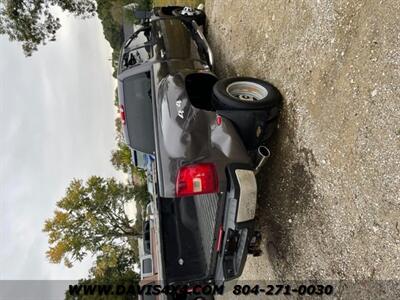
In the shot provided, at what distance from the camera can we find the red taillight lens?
4484mm

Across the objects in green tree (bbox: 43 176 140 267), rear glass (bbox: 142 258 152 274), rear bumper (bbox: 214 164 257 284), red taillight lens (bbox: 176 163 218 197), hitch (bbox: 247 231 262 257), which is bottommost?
green tree (bbox: 43 176 140 267)

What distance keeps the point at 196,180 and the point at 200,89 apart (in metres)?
1.79

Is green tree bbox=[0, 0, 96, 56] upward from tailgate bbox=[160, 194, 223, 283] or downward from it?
upward

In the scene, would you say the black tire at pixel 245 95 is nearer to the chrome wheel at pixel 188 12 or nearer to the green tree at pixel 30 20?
the chrome wheel at pixel 188 12

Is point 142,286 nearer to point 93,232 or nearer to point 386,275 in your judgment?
point 386,275

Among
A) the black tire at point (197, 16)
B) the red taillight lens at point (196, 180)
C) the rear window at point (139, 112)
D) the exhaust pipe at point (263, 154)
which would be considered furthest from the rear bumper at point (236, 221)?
the black tire at point (197, 16)

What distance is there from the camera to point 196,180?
4492 mm

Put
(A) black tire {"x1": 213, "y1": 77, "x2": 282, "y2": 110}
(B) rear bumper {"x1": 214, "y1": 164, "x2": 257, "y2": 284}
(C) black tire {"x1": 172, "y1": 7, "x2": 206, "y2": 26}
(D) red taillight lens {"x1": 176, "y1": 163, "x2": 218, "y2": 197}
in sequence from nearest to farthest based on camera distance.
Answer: (D) red taillight lens {"x1": 176, "y1": 163, "x2": 218, "y2": 197} → (B) rear bumper {"x1": 214, "y1": 164, "x2": 257, "y2": 284} → (A) black tire {"x1": 213, "y1": 77, "x2": 282, "y2": 110} → (C) black tire {"x1": 172, "y1": 7, "x2": 206, "y2": 26}

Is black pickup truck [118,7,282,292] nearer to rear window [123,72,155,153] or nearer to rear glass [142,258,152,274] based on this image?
rear window [123,72,155,153]

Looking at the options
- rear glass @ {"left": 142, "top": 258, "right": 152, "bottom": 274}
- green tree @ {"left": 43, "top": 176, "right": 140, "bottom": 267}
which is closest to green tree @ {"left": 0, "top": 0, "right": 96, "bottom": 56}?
green tree @ {"left": 43, "top": 176, "right": 140, "bottom": 267}

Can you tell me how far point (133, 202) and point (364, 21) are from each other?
1736cm

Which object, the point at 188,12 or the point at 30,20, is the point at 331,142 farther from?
the point at 30,20

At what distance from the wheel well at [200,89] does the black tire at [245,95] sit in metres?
0.24

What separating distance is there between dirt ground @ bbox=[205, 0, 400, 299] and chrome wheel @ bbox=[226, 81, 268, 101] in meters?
0.24
